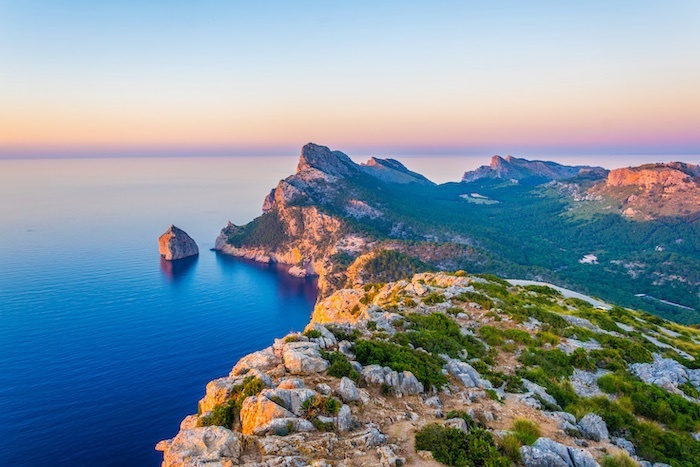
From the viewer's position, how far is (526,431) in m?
17.2

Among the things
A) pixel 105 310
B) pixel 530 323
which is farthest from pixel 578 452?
pixel 105 310

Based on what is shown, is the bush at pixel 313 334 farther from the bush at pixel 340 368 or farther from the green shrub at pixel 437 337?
the green shrub at pixel 437 337

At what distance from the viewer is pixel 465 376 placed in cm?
2286

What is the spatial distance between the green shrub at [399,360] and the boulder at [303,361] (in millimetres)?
2824

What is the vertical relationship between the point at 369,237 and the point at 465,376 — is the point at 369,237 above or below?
below

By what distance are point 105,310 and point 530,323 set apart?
128m

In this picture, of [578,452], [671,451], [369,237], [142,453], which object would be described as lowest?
[142,453]

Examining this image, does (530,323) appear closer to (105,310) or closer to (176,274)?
(105,310)

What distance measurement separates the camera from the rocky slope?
572 inches

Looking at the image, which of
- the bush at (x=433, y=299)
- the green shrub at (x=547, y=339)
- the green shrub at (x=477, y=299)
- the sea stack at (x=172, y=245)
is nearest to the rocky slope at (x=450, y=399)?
the green shrub at (x=547, y=339)

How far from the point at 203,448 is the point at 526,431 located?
13.9m

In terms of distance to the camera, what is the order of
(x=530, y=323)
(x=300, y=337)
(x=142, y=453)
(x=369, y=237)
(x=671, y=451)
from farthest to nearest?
1. (x=369, y=237)
2. (x=142, y=453)
3. (x=530, y=323)
4. (x=300, y=337)
5. (x=671, y=451)

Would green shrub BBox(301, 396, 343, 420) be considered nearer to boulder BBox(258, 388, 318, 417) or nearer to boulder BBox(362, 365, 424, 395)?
boulder BBox(258, 388, 318, 417)

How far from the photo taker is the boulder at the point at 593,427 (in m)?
18.6
